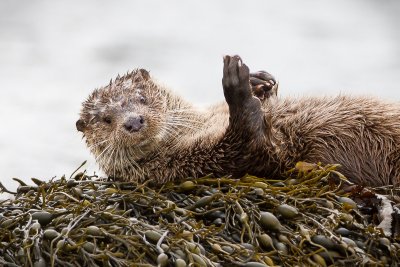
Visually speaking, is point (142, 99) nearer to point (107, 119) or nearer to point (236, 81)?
point (107, 119)

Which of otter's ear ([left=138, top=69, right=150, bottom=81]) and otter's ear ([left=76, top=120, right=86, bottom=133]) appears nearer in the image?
otter's ear ([left=76, top=120, right=86, bottom=133])

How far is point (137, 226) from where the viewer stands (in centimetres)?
256

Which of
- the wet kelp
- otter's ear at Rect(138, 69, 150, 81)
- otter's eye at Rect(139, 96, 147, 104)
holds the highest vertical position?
otter's ear at Rect(138, 69, 150, 81)

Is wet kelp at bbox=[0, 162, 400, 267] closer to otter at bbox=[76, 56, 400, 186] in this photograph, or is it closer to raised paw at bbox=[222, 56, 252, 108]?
otter at bbox=[76, 56, 400, 186]

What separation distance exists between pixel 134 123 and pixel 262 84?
0.74 m

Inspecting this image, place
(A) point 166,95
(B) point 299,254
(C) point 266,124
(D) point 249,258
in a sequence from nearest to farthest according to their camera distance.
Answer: (D) point 249,258, (B) point 299,254, (C) point 266,124, (A) point 166,95

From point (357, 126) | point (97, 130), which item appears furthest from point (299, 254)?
point (97, 130)

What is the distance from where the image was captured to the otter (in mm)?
3408

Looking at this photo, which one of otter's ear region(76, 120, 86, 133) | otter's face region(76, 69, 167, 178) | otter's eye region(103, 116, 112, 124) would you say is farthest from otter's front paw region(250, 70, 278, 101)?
otter's ear region(76, 120, 86, 133)

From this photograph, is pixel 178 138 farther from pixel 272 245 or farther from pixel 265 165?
pixel 272 245

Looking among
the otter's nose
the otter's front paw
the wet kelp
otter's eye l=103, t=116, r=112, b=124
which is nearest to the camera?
the wet kelp

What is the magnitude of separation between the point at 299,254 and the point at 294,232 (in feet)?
0.44

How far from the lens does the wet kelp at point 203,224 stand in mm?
2432

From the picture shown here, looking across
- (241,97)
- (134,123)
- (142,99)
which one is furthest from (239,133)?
(142,99)
